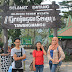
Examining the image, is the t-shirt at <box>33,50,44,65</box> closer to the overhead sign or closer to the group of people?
the group of people

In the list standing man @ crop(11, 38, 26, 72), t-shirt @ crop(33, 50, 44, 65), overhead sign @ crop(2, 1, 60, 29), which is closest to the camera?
standing man @ crop(11, 38, 26, 72)

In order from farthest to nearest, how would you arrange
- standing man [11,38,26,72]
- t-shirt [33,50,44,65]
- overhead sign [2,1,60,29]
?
overhead sign [2,1,60,29] < t-shirt [33,50,44,65] < standing man [11,38,26,72]

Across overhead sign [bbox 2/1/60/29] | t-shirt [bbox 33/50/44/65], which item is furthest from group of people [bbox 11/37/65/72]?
overhead sign [bbox 2/1/60/29]

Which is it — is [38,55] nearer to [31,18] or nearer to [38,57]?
[38,57]

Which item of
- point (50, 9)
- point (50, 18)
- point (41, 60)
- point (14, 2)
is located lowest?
point (41, 60)

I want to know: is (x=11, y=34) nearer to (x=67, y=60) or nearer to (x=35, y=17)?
(x=67, y=60)

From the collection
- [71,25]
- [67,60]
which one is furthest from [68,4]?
[67,60]

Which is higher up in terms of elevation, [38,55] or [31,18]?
[31,18]

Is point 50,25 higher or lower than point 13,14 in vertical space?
lower

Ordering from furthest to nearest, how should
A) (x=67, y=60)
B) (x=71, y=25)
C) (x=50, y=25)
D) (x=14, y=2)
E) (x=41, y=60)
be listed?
(x=14, y=2)
(x=71, y=25)
(x=67, y=60)
(x=50, y=25)
(x=41, y=60)

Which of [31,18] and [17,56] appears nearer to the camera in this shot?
[17,56]

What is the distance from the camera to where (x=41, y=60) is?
202 inches

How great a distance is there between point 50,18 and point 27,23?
1.16m

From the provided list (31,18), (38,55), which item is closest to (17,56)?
(38,55)
